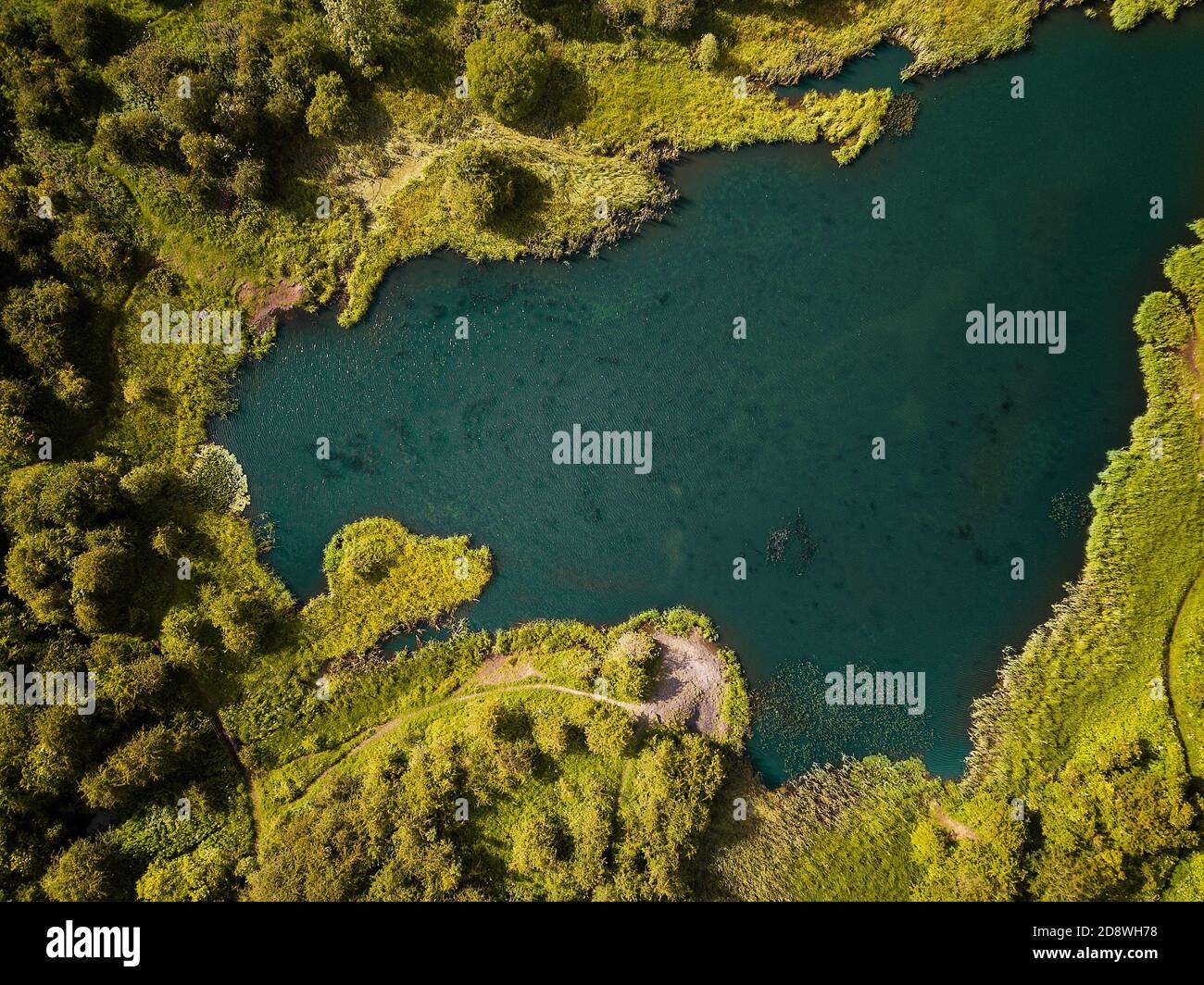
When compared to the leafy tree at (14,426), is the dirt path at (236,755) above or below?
below

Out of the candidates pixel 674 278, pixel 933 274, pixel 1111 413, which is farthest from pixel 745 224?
pixel 1111 413

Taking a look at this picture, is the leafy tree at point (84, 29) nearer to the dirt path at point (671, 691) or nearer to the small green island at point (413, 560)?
the small green island at point (413, 560)

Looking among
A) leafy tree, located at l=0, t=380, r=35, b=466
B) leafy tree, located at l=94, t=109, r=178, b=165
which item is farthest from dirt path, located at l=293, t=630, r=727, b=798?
leafy tree, located at l=94, t=109, r=178, b=165

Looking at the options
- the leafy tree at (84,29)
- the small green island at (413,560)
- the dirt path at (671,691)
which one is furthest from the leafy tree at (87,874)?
the leafy tree at (84,29)

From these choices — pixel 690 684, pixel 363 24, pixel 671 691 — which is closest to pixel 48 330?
pixel 363 24

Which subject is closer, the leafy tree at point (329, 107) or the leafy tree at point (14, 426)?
the leafy tree at point (14, 426)

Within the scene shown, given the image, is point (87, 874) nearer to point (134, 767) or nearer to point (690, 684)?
point (134, 767)
